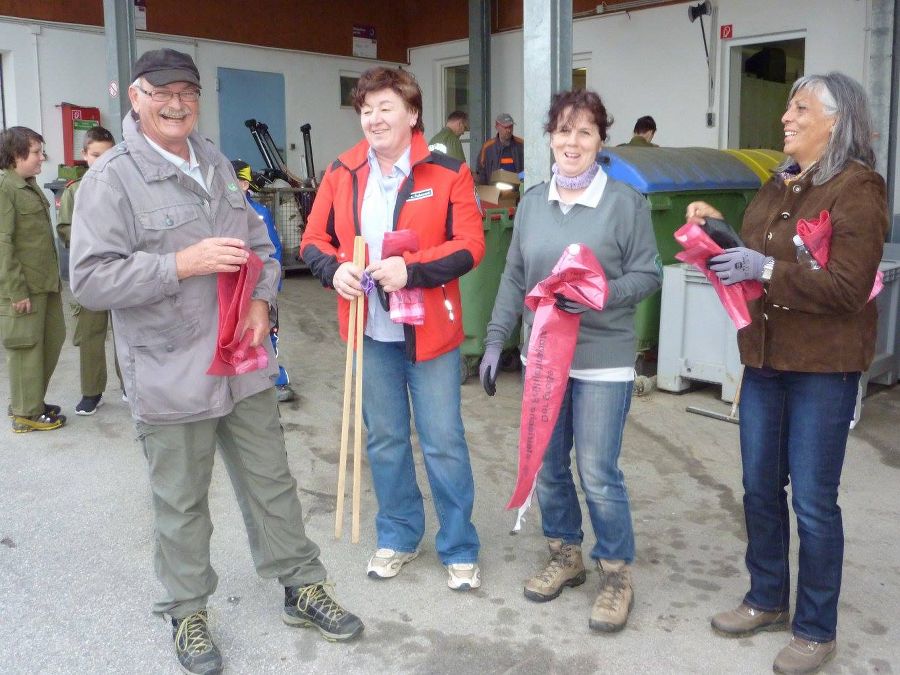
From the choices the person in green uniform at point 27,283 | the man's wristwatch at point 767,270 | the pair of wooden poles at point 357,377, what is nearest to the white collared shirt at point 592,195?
the man's wristwatch at point 767,270

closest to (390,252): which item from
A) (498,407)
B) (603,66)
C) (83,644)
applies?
(83,644)

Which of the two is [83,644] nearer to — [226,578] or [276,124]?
[226,578]

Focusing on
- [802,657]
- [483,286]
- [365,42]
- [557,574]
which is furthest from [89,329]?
[365,42]

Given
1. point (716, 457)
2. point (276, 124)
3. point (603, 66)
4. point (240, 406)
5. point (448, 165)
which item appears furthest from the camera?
point (276, 124)

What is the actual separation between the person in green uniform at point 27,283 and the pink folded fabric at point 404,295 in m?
3.05

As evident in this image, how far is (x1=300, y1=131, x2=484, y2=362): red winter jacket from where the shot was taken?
2998 millimetres

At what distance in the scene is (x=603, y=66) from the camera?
464 inches

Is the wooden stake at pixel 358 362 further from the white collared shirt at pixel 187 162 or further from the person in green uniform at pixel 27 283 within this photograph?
the person in green uniform at pixel 27 283

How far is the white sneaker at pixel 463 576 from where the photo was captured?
323 cm

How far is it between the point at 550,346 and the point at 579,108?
757mm

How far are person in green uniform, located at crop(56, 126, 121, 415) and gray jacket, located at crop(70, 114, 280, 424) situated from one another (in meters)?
3.01

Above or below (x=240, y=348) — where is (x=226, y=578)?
below

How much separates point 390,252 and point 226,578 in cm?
142

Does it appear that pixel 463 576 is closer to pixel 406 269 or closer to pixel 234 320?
pixel 406 269
